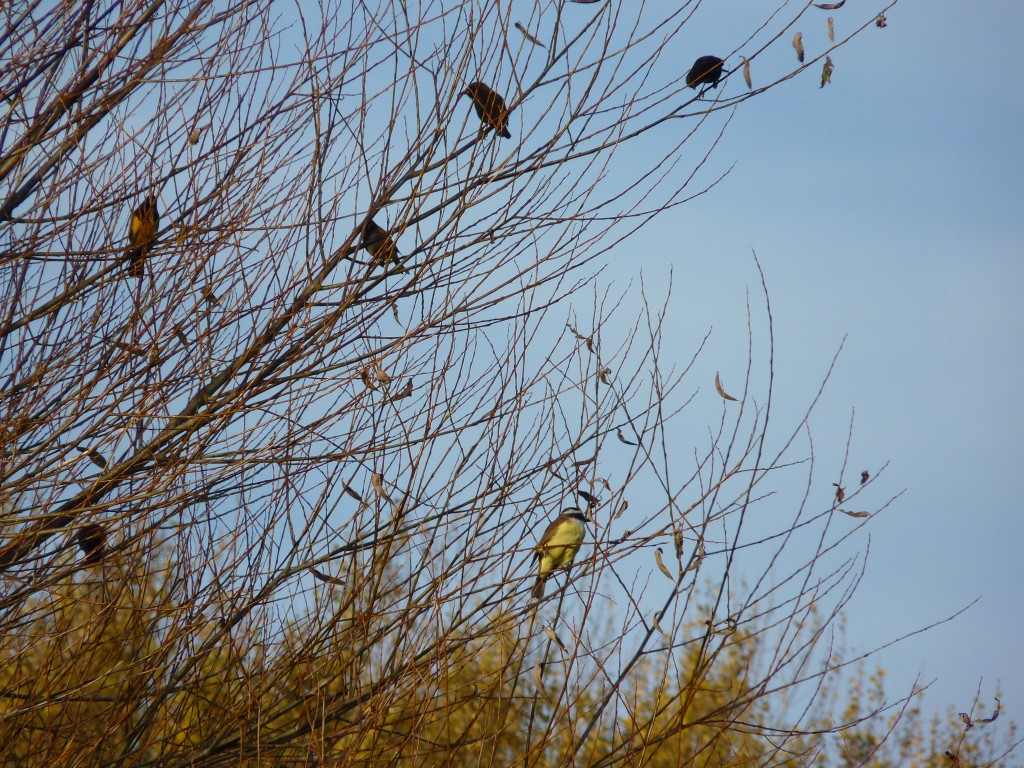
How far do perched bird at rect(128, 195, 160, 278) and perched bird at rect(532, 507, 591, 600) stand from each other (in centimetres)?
196

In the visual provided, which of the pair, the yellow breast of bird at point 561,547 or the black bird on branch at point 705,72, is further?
the black bird on branch at point 705,72

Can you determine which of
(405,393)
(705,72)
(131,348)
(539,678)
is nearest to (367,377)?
(405,393)

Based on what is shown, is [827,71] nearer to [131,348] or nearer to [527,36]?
[527,36]

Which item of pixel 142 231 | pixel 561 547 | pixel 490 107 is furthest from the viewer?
pixel 142 231

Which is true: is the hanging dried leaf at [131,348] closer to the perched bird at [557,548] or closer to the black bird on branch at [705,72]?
the perched bird at [557,548]

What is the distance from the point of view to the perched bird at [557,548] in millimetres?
3234

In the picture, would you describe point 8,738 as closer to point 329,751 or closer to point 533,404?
point 329,751

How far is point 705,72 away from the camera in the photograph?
3.72 meters

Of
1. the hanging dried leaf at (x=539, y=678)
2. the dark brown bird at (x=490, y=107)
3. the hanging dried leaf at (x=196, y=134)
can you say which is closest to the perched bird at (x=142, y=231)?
the hanging dried leaf at (x=196, y=134)

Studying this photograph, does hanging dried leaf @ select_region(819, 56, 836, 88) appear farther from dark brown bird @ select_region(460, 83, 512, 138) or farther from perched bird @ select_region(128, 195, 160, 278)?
perched bird @ select_region(128, 195, 160, 278)

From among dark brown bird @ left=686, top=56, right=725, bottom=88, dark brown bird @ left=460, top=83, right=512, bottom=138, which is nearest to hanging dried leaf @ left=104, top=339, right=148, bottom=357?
dark brown bird @ left=460, top=83, right=512, bottom=138

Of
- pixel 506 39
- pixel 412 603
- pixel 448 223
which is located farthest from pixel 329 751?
pixel 506 39

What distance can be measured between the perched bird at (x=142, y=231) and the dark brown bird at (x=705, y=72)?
215 centimetres

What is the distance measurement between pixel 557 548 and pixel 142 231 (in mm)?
2111
